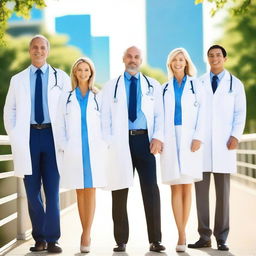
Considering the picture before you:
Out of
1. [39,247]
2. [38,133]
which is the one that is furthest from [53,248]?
[38,133]

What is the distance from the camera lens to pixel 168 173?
6496mm

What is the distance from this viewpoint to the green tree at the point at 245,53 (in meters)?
31.3

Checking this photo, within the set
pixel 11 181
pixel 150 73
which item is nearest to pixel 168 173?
pixel 11 181

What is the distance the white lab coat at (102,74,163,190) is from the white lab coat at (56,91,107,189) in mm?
94

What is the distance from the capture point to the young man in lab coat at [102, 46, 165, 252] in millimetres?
6359

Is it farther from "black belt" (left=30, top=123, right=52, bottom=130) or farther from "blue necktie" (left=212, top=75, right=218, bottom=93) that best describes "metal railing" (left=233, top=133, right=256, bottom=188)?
"black belt" (left=30, top=123, right=52, bottom=130)

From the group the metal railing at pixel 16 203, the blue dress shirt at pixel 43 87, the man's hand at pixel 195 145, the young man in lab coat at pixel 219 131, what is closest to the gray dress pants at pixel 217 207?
the young man in lab coat at pixel 219 131

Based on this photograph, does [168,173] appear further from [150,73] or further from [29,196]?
[150,73]

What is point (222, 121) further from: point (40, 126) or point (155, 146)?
point (40, 126)

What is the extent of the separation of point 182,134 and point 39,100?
1293 mm

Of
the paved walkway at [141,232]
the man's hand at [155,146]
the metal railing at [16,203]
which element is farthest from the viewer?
the metal railing at [16,203]

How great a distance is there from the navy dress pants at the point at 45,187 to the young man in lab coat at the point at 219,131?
1272 mm

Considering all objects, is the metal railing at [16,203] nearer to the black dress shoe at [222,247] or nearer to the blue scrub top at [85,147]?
the blue scrub top at [85,147]

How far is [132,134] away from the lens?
6.36 meters
